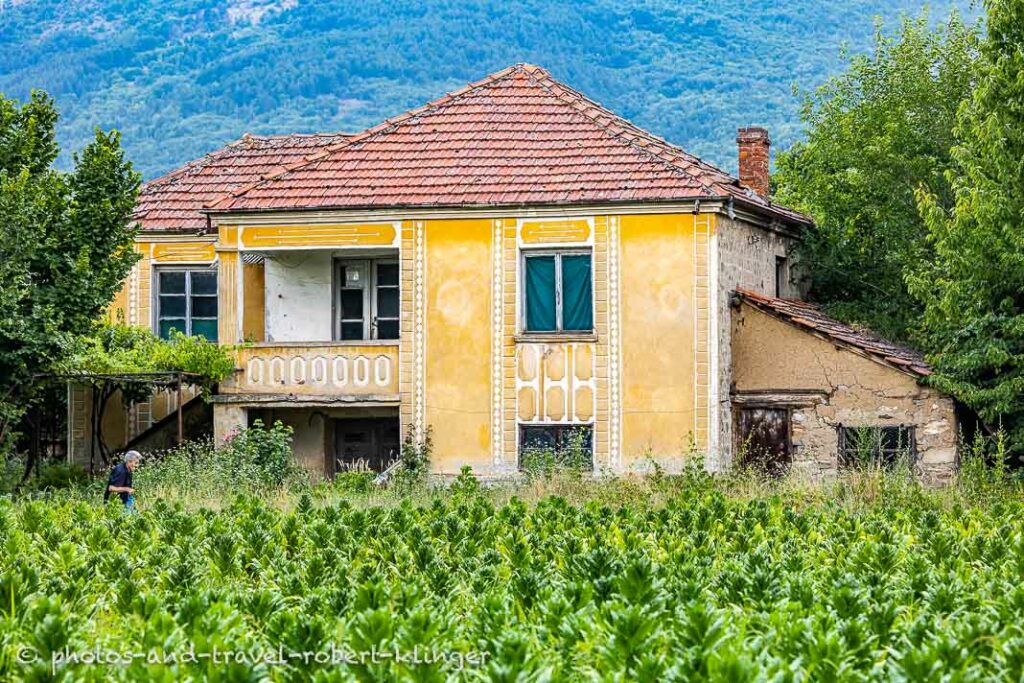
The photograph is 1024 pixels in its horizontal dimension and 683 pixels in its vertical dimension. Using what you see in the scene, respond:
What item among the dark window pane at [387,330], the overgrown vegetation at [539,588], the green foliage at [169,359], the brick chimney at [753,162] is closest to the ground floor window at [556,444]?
the dark window pane at [387,330]

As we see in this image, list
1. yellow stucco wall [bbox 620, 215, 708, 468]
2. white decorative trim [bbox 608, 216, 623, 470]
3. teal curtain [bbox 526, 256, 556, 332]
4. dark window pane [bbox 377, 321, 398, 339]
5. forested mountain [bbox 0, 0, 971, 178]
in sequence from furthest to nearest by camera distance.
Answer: forested mountain [bbox 0, 0, 971, 178] < dark window pane [bbox 377, 321, 398, 339] < teal curtain [bbox 526, 256, 556, 332] < white decorative trim [bbox 608, 216, 623, 470] < yellow stucco wall [bbox 620, 215, 708, 468]

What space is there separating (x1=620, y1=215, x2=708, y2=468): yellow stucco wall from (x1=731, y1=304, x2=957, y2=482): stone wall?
146 centimetres

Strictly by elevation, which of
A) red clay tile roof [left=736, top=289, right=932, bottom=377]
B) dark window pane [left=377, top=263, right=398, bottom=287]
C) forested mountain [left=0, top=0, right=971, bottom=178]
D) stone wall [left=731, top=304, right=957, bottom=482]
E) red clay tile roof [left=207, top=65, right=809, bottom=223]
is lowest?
stone wall [left=731, top=304, right=957, bottom=482]

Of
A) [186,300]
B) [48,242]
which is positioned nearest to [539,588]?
[48,242]

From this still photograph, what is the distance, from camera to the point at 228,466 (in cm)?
2686

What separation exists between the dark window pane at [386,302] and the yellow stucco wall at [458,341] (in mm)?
2026

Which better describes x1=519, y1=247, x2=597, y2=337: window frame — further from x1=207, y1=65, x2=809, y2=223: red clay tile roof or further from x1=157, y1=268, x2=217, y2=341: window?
x1=157, y1=268, x2=217, y2=341: window

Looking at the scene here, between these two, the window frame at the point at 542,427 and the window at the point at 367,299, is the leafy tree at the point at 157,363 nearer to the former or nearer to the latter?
the window at the point at 367,299

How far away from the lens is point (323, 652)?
10.1m

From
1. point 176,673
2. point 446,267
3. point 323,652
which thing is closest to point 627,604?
point 323,652

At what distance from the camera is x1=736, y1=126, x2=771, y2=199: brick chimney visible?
35.7 metres

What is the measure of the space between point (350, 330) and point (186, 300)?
12.8 feet

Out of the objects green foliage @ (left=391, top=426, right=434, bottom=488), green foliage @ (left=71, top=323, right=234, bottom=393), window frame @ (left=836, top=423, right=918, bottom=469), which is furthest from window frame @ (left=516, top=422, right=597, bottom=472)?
green foliage @ (left=71, top=323, right=234, bottom=393)

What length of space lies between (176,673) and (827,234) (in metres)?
25.9
